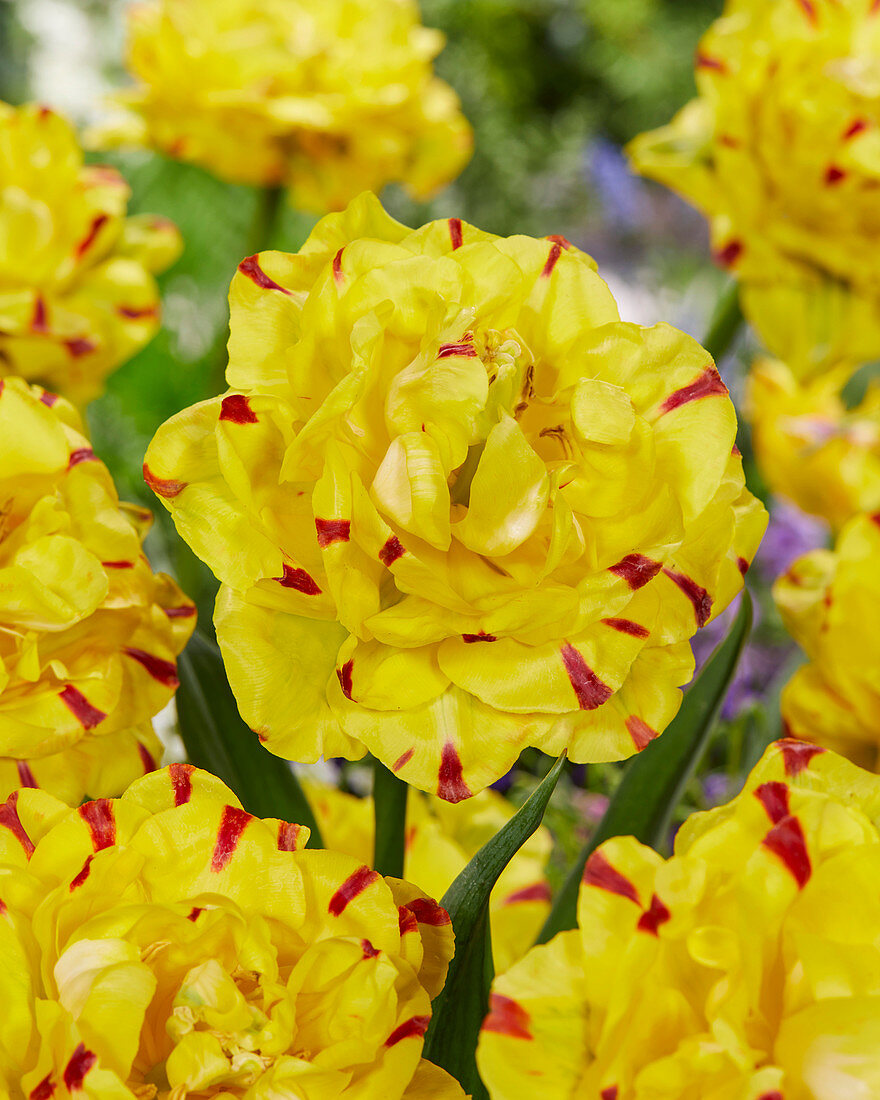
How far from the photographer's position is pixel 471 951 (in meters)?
0.26

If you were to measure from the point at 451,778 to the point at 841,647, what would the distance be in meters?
0.17

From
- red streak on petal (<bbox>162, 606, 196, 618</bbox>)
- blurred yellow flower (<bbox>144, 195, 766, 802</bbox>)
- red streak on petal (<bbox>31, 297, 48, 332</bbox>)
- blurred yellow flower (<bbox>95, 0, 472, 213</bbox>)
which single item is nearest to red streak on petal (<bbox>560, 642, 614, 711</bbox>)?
blurred yellow flower (<bbox>144, 195, 766, 802</bbox>)

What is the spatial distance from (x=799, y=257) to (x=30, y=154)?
317mm

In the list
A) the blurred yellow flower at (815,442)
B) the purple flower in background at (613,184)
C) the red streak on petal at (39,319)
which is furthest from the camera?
the purple flower in background at (613,184)

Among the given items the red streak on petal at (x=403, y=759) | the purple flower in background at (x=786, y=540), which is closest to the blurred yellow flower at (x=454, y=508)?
the red streak on petal at (x=403, y=759)

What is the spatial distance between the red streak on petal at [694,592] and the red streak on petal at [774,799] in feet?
0.14

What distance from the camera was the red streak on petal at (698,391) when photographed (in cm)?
25

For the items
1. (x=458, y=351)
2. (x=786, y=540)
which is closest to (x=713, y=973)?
(x=458, y=351)

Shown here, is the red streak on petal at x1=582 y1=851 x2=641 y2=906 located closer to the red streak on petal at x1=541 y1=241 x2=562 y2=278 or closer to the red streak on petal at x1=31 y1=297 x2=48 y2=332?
the red streak on petal at x1=541 y1=241 x2=562 y2=278

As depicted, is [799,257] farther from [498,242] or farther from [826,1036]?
[826,1036]

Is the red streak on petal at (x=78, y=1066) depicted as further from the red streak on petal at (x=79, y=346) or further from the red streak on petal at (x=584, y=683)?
the red streak on petal at (x=79, y=346)

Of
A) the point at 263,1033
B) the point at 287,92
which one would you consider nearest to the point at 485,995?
the point at 263,1033

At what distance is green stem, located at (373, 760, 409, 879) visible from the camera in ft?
0.94

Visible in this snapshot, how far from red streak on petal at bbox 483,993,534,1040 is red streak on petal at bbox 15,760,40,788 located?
13 centimetres
